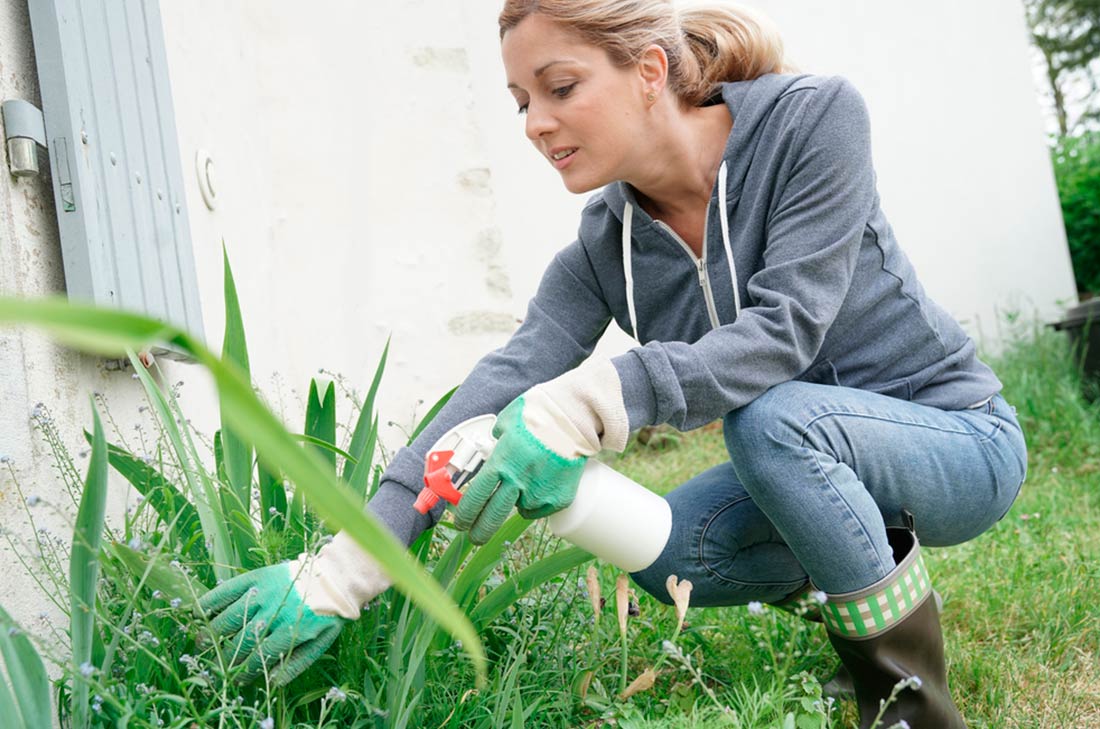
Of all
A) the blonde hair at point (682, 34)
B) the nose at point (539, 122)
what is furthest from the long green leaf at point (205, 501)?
the blonde hair at point (682, 34)

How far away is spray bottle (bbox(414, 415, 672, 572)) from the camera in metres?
1.38

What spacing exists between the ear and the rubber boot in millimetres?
826

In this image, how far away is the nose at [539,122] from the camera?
164 centimetres

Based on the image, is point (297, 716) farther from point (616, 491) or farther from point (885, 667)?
point (885, 667)

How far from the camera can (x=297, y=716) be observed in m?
1.40

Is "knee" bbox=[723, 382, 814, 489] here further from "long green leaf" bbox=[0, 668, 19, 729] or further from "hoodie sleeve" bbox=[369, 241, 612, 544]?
"long green leaf" bbox=[0, 668, 19, 729]

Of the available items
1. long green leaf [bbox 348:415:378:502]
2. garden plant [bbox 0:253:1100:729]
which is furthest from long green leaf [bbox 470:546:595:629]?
long green leaf [bbox 348:415:378:502]

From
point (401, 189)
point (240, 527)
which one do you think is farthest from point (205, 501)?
point (401, 189)

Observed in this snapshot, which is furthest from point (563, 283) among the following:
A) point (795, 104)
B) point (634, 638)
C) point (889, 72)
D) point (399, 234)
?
point (889, 72)

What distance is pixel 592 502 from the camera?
142cm

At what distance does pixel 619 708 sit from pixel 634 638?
0.37 m

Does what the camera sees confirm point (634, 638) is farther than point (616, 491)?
Yes

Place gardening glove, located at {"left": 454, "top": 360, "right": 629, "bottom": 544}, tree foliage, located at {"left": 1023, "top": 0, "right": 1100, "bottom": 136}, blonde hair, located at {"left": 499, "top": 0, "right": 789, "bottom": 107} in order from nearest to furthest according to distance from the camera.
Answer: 1. gardening glove, located at {"left": 454, "top": 360, "right": 629, "bottom": 544}
2. blonde hair, located at {"left": 499, "top": 0, "right": 789, "bottom": 107}
3. tree foliage, located at {"left": 1023, "top": 0, "right": 1100, "bottom": 136}

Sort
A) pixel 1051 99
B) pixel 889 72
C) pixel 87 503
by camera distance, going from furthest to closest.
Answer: pixel 1051 99
pixel 889 72
pixel 87 503
